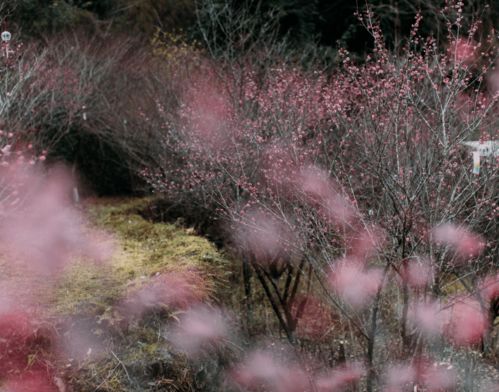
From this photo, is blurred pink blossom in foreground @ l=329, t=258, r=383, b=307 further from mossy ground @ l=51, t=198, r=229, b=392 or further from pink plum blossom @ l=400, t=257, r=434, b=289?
mossy ground @ l=51, t=198, r=229, b=392

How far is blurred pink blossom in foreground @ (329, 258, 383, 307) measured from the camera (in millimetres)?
5113

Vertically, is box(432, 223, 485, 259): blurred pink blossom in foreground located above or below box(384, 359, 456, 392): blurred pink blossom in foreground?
above

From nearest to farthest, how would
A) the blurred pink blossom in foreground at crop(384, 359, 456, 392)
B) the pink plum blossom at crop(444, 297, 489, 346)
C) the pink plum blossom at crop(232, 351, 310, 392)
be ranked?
the blurred pink blossom in foreground at crop(384, 359, 456, 392) → the pink plum blossom at crop(232, 351, 310, 392) → the pink plum blossom at crop(444, 297, 489, 346)

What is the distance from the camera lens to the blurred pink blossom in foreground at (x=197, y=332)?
4332 mm

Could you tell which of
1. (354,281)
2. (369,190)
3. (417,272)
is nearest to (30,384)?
(354,281)

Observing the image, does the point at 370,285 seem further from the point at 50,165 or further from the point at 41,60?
the point at 50,165

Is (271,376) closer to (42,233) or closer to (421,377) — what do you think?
(421,377)

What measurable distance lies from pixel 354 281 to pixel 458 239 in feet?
3.32

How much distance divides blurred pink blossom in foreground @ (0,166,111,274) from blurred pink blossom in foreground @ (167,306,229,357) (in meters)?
1.45

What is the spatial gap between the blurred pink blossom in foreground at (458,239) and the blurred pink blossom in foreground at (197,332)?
2.02 meters

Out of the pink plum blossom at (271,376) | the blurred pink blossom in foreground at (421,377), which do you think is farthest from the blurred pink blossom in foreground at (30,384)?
the blurred pink blossom in foreground at (421,377)

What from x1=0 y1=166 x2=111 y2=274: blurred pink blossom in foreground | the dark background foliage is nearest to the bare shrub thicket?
x1=0 y1=166 x2=111 y2=274: blurred pink blossom in foreground

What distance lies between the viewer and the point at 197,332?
14.9 feet

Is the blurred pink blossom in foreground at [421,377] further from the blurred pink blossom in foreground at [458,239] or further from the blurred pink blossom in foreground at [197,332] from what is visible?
the blurred pink blossom in foreground at [197,332]
